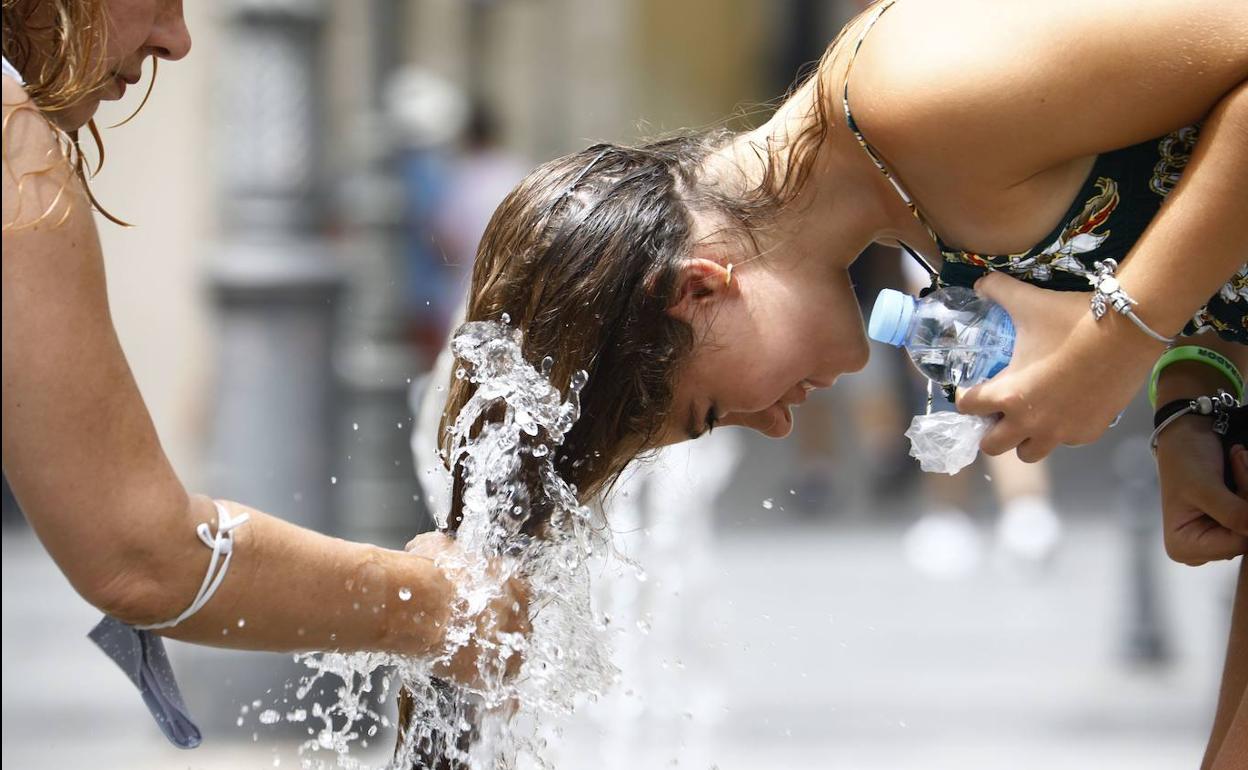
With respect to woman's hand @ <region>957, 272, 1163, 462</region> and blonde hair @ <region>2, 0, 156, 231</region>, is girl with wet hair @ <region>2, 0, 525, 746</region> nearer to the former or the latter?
blonde hair @ <region>2, 0, 156, 231</region>

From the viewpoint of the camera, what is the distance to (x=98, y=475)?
1630mm

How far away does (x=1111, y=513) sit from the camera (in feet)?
29.3

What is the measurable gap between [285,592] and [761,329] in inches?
27.4

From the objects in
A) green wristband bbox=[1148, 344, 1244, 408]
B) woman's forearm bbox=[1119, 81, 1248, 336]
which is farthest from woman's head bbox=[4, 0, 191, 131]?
green wristband bbox=[1148, 344, 1244, 408]

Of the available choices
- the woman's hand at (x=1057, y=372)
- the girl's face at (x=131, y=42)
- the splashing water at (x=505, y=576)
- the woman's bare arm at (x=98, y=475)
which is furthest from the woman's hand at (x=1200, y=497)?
the girl's face at (x=131, y=42)

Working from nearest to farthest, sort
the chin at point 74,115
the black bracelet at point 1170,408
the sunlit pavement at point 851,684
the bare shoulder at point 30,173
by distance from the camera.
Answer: the bare shoulder at point 30,173, the chin at point 74,115, the black bracelet at point 1170,408, the sunlit pavement at point 851,684

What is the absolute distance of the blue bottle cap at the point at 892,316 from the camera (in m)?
2.10

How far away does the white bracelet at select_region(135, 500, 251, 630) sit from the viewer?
5.68 feet

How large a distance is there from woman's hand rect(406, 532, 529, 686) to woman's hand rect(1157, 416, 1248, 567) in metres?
0.83

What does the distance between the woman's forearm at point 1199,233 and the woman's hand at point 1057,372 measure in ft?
0.16

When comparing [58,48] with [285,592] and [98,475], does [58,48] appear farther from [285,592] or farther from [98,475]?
[285,592]

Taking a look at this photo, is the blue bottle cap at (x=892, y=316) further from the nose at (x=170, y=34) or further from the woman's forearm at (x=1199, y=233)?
the nose at (x=170, y=34)

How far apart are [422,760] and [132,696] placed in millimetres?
3302

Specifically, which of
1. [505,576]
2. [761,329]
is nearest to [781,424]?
[761,329]
